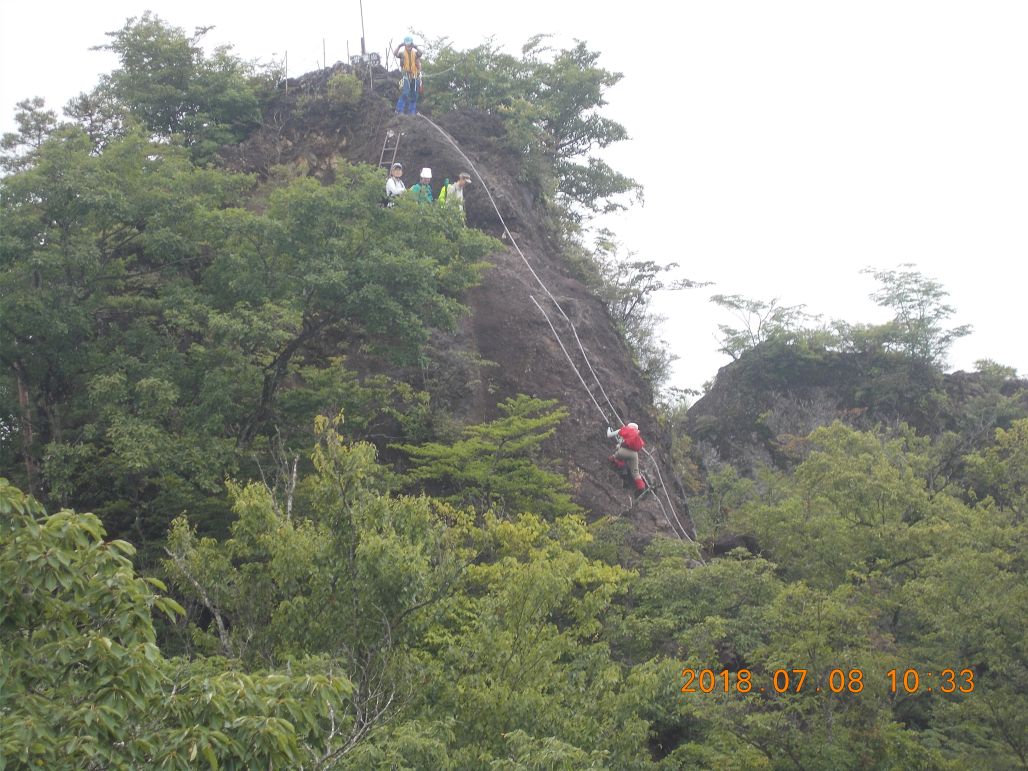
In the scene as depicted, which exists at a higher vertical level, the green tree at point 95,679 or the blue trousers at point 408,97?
the blue trousers at point 408,97

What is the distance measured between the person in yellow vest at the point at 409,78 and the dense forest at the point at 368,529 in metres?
1.18

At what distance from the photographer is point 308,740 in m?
7.52

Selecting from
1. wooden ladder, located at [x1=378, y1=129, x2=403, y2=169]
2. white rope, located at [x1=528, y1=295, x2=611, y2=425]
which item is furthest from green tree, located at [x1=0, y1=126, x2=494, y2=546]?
wooden ladder, located at [x1=378, y1=129, x2=403, y2=169]

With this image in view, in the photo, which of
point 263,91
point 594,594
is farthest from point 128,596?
point 263,91

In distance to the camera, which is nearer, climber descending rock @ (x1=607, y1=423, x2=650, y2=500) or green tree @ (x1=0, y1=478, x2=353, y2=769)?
green tree @ (x1=0, y1=478, x2=353, y2=769)

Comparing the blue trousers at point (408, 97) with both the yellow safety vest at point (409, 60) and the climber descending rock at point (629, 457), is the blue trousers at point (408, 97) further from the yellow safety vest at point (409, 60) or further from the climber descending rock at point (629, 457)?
the climber descending rock at point (629, 457)

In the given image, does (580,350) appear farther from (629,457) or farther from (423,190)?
(423,190)

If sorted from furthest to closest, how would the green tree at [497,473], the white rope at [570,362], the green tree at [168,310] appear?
the white rope at [570,362], the green tree at [497,473], the green tree at [168,310]

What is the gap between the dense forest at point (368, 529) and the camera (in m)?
6.23

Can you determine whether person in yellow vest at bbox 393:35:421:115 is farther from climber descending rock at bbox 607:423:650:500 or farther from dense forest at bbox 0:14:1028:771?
climber descending rock at bbox 607:423:650:500

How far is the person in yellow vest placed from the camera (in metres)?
27.2

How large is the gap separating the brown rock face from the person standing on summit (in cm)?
34

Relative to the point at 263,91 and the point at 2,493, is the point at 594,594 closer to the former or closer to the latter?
the point at 2,493

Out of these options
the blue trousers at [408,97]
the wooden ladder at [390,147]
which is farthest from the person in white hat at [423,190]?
the blue trousers at [408,97]
